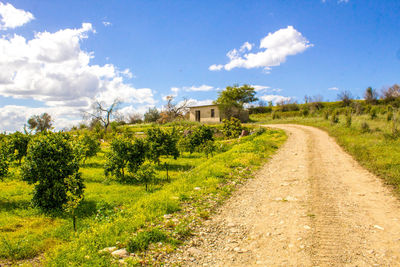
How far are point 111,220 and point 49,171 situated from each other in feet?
13.6

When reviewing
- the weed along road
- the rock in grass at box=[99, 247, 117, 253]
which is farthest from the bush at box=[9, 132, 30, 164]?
the weed along road

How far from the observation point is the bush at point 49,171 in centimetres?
813

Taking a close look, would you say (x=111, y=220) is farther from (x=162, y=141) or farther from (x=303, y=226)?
(x=162, y=141)

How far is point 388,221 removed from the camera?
516 cm

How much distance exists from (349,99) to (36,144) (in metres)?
60.0

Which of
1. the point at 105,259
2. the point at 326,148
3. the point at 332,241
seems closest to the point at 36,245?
the point at 105,259

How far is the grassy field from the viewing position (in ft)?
14.5

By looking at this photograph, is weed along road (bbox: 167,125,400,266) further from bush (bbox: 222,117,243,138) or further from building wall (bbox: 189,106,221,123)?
building wall (bbox: 189,106,221,123)

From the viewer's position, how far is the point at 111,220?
558 centimetres

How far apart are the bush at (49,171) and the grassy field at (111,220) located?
20.8 inches

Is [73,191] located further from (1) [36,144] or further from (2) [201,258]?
(2) [201,258]

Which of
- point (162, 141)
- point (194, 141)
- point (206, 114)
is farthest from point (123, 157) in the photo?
point (206, 114)

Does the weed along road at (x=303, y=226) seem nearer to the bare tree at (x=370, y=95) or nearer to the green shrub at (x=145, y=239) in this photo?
the green shrub at (x=145, y=239)

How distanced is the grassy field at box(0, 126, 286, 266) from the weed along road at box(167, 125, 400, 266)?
23.3 inches
